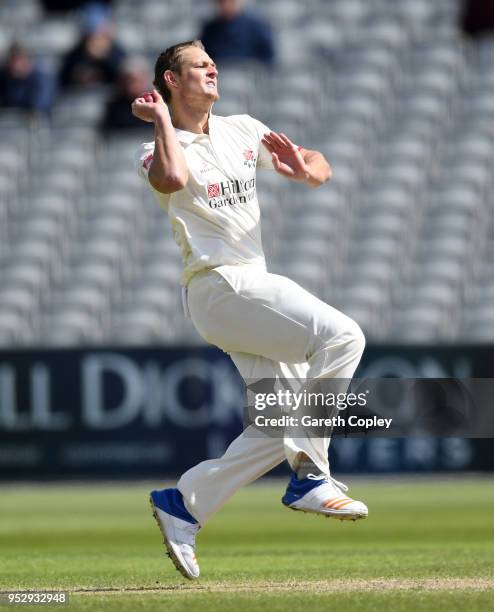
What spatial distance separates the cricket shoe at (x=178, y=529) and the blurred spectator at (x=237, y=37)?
11203 mm

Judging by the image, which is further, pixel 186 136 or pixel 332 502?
pixel 186 136

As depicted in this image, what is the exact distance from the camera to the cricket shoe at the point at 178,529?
19.6 ft

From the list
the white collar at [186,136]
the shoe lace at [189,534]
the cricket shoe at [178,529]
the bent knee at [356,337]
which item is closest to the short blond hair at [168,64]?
the white collar at [186,136]

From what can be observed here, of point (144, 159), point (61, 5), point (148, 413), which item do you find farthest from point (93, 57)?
point (144, 159)

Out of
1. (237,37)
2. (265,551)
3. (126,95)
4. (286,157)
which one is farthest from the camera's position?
(126,95)

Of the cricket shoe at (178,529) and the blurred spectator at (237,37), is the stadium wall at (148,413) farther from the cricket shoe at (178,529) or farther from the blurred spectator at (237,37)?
the cricket shoe at (178,529)

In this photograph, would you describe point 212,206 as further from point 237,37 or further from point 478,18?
point 478,18

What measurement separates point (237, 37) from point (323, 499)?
12.0m

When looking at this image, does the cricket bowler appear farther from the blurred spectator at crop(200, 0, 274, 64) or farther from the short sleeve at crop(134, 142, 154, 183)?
the blurred spectator at crop(200, 0, 274, 64)

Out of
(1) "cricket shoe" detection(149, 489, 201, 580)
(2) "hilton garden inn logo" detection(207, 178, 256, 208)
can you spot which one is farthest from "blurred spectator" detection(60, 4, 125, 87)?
(1) "cricket shoe" detection(149, 489, 201, 580)

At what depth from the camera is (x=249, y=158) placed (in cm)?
629

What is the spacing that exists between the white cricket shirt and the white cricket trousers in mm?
77

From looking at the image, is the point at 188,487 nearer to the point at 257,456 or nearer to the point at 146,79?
the point at 257,456

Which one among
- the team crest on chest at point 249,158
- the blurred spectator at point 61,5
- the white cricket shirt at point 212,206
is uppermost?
the blurred spectator at point 61,5
